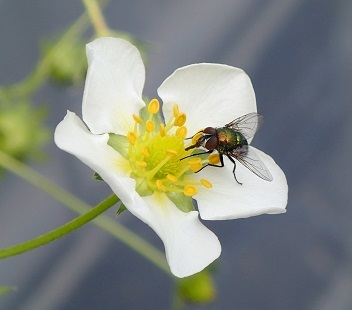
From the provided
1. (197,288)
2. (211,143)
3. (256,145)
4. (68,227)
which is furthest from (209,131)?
(256,145)

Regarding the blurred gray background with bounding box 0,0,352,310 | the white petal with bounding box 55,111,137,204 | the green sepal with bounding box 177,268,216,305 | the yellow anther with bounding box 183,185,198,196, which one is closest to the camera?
the white petal with bounding box 55,111,137,204

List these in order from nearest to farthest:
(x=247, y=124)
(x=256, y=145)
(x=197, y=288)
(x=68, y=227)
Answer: (x=68, y=227), (x=247, y=124), (x=197, y=288), (x=256, y=145)

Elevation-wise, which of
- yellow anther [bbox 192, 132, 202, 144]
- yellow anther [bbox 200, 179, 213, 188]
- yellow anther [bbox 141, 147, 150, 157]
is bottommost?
yellow anther [bbox 200, 179, 213, 188]

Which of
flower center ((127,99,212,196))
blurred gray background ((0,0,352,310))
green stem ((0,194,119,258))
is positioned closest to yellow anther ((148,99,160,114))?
flower center ((127,99,212,196))

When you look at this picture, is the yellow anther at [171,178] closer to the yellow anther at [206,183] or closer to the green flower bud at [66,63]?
the yellow anther at [206,183]

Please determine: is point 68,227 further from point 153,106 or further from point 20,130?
point 20,130

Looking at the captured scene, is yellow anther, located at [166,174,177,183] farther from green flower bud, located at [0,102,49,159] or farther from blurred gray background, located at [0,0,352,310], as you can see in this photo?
blurred gray background, located at [0,0,352,310]

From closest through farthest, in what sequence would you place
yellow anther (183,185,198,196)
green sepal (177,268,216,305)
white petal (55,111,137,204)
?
1. white petal (55,111,137,204)
2. yellow anther (183,185,198,196)
3. green sepal (177,268,216,305)

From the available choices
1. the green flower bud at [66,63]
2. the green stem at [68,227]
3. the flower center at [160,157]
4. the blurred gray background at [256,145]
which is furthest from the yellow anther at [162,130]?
the blurred gray background at [256,145]
